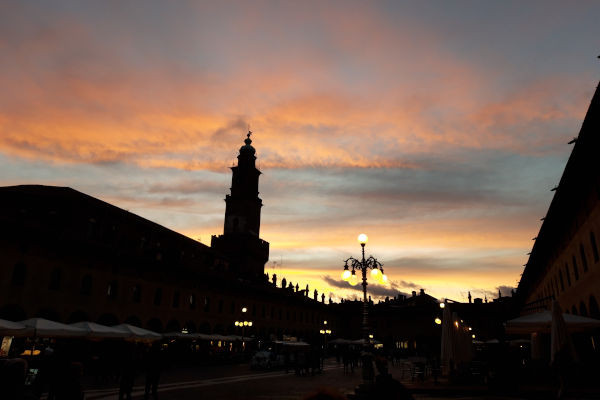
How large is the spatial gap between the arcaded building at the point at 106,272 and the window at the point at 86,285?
6cm

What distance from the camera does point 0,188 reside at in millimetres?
32062

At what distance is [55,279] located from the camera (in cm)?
2727

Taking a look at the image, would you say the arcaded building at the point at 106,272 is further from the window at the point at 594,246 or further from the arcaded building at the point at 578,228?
the window at the point at 594,246

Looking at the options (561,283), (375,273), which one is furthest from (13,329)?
(561,283)

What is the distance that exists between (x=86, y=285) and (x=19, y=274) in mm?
5013

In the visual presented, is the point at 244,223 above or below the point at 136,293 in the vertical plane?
above

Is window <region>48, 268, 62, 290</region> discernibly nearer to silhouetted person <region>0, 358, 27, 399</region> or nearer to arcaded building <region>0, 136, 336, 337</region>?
arcaded building <region>0, 136, 336, 337</region>

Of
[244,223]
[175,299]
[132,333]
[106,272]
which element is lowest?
[132,333]

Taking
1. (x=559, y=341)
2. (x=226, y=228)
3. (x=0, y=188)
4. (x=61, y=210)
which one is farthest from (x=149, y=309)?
(x=226, y=228)

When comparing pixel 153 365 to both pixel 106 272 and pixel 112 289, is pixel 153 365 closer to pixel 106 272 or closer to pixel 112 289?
pixel 106 272

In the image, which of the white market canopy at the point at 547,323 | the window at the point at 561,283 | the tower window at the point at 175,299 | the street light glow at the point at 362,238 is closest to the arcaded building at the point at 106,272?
the tower window at the point at 175,299

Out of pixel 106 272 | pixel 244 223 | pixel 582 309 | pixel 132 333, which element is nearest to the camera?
pixel 582 309

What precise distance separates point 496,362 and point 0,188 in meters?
35.6

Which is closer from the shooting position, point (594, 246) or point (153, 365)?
point (153, 365)
